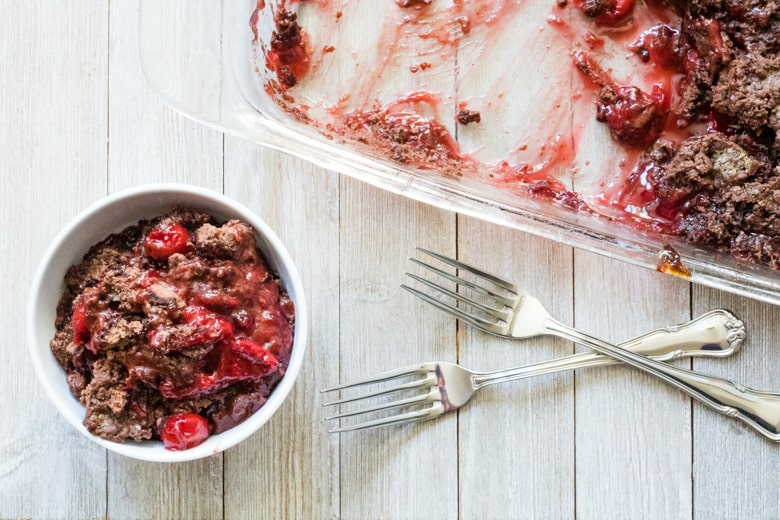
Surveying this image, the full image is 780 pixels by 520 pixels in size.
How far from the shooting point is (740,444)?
1.74 m

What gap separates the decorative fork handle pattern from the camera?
1703 millimetres

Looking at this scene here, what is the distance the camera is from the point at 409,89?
1.78m

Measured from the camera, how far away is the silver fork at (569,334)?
5.50 feet

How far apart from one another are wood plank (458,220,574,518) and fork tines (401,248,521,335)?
4 centimetres

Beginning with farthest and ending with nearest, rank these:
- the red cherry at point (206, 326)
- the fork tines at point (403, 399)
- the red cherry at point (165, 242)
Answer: the fork tines at point (403, 399)
the red cherry at point (165, 242)
the red cherry at point (206, 326)

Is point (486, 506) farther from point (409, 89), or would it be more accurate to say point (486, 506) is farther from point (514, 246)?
point (409, 89)

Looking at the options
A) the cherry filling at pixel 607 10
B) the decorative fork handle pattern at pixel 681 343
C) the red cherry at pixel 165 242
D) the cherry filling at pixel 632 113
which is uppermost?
the cherry filling at pixel 607 10

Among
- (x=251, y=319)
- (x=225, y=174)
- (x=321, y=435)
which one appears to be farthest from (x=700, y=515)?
(x=225, y=174)

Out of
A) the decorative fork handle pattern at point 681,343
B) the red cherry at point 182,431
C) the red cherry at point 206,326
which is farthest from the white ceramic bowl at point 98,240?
the decorative fork handle pattern at point 681,343

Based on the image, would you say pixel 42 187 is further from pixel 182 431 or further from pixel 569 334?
pixel 569 334

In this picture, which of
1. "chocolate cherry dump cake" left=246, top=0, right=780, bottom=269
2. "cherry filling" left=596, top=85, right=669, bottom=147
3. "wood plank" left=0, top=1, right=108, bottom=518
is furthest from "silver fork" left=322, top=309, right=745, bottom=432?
"wood plank" left=0, top=1, right=108, bottom=518

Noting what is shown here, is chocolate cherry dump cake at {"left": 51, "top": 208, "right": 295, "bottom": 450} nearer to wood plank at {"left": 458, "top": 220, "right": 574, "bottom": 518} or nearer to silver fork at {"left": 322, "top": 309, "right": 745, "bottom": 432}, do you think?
silver fork at {"left": 322, "top": 309, "right": 745, "bottom": 432}

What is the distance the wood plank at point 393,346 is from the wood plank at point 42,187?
611 millimetres

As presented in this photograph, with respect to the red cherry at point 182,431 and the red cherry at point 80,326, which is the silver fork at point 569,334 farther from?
the red cherry at point 80,326
